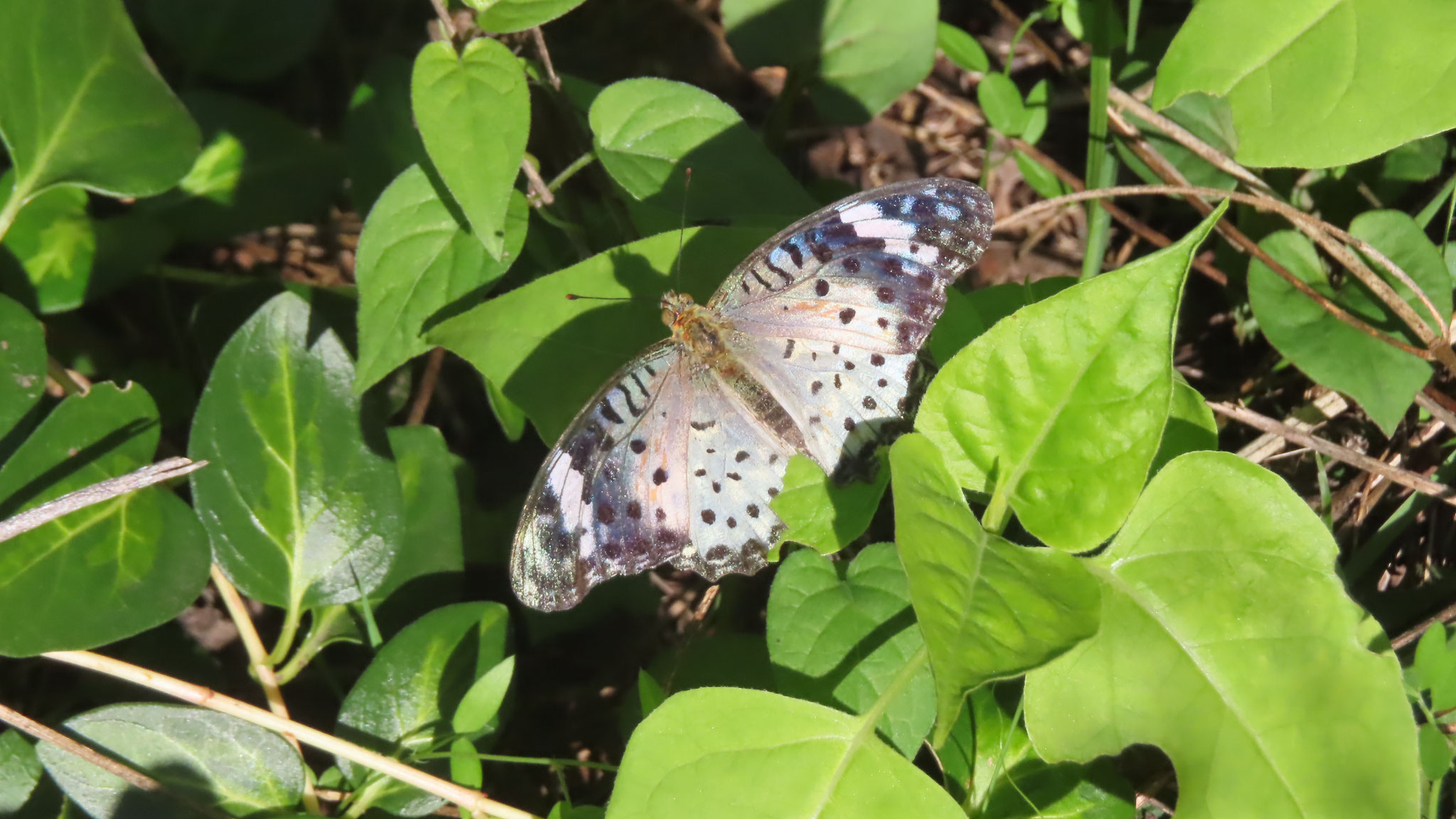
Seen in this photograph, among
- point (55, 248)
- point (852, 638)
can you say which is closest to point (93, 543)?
point (55, 248)

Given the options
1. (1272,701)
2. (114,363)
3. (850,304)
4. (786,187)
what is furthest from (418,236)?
(1272,701)

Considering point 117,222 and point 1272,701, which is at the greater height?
point 117,222

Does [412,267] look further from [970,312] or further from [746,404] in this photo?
[970,312]

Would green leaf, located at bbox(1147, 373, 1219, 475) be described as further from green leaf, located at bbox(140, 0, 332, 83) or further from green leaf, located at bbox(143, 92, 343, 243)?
green leaf, located at bbox(140, 0, 332, 83)

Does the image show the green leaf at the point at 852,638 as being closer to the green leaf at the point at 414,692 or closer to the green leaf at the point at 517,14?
the green leaf at the point at 414,692

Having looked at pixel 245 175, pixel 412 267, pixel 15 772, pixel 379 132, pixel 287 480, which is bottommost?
pixel 15 772

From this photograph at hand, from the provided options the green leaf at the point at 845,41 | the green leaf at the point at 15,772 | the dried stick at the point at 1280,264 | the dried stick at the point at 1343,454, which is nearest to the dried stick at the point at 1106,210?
the dried stick at the point at 1280,264

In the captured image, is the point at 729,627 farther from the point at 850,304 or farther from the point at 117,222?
the point at 117,222
